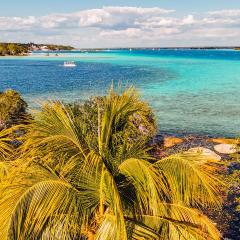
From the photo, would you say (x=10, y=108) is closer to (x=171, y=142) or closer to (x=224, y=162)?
(x=171, y=142)

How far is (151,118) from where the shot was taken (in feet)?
97.6

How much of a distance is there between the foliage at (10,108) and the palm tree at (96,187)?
73.1 feet

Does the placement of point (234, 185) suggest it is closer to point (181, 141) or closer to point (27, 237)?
point (181, 141)

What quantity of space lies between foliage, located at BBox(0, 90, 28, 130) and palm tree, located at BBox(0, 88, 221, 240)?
22.3 metres

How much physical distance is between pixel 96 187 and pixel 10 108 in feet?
82.6

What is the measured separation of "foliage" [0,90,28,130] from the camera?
95.2ft

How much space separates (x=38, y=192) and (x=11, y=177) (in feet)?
1.96

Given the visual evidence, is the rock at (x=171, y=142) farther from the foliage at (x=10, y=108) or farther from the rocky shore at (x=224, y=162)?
the foliage at (x=10, y=108)

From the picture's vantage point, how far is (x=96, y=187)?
681cm

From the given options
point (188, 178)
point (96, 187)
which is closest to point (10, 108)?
point (96, 187)

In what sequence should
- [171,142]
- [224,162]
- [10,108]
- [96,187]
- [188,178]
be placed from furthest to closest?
[171,142] → [10,108] → [224,162] → [188,178] → [96,187]

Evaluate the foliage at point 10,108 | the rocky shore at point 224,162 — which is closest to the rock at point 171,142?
the rocky shore at point 224,162

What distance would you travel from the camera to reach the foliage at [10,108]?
29.0 meters

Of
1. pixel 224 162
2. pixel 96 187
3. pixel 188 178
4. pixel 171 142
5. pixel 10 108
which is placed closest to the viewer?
pixel 96 187
